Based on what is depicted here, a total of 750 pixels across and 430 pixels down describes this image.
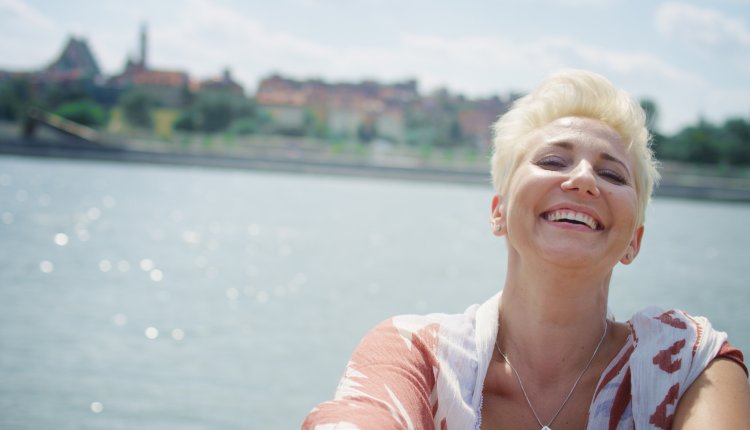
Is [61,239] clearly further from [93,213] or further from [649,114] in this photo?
[649,114]

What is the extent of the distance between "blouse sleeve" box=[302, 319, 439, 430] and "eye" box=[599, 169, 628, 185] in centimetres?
46

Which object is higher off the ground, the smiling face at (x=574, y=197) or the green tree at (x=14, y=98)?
the smiling face at (x=574, y=197)

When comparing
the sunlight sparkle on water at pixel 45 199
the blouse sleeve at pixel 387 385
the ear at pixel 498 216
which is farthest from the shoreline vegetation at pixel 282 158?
the blouse sleeve at pixel 387 385

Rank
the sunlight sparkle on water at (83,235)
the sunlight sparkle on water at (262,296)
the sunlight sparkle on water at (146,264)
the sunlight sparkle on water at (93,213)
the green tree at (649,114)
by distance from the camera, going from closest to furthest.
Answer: the green tree at (649,114)
the sunlight sparkle on water at (262,296)
the sunlight sparkle on water at (146,264)
the sunlight sparkle on water at (83,235)
the sunlight sparkle on water at (93,213)

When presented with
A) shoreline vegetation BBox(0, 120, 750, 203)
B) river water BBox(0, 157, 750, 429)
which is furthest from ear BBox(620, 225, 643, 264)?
shoreline vegetation BBox(0, 120, 750, 203)

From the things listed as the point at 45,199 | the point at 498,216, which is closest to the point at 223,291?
the point at 498,216

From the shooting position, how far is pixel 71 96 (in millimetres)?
77000

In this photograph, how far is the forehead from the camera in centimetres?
177

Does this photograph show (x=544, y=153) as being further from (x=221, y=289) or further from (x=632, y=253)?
(x=221, y=289)

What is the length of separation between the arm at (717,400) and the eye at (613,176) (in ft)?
1.33

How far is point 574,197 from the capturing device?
170 cm

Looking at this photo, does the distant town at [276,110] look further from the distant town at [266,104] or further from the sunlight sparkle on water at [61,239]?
the sunlight sparkle on water at [61,239]

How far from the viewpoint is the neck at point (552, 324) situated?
1778 mm

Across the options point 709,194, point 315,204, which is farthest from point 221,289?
point 709,194
